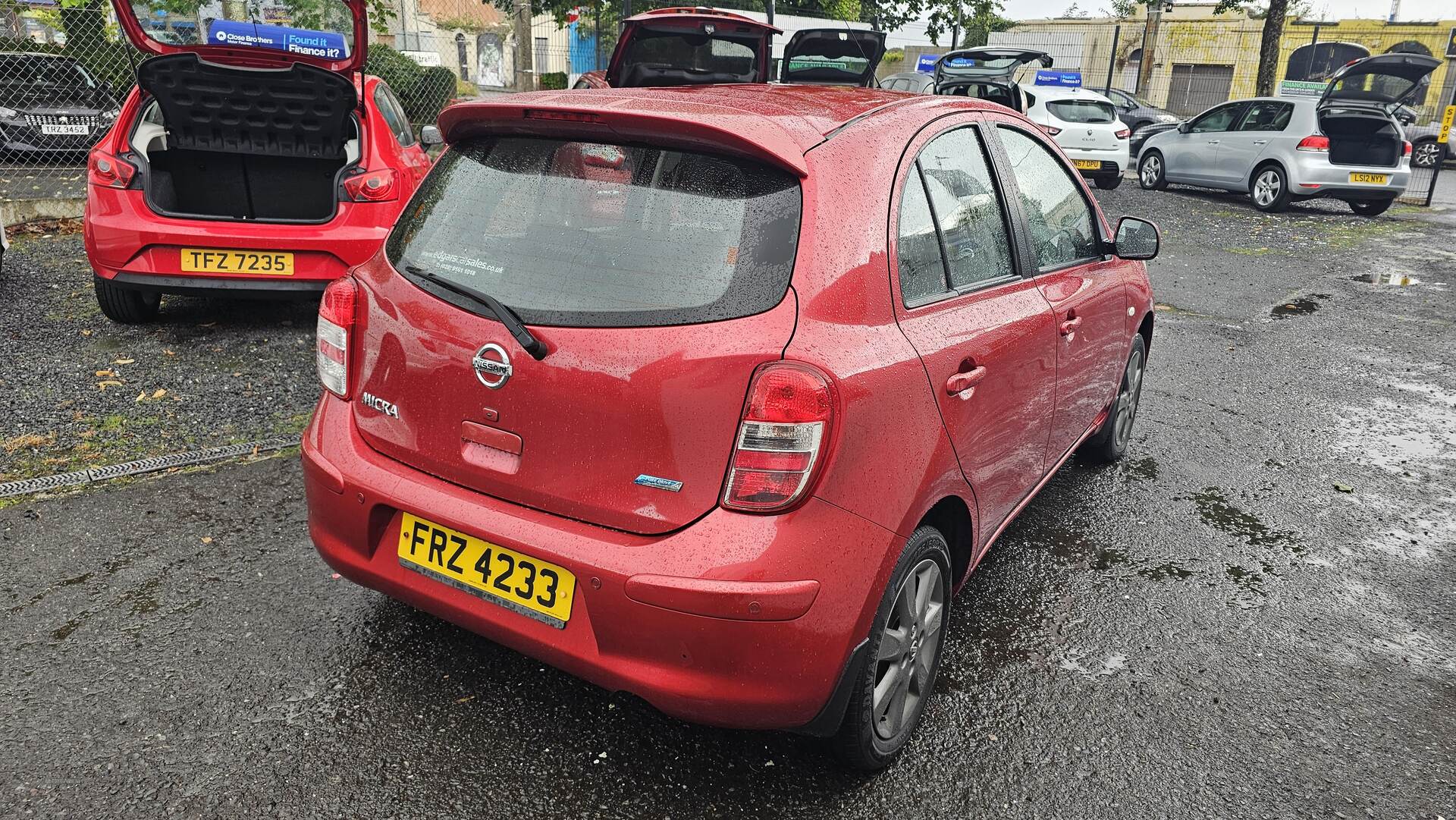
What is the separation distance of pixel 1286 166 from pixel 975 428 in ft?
45.9

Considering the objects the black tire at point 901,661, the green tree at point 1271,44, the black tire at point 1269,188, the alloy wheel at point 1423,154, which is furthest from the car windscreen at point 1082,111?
the black tire at point 901,661

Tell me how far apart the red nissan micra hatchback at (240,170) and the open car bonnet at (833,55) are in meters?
7.29

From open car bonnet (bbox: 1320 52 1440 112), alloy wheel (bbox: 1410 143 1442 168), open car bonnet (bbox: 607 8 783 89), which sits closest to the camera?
open car bonnet (bbox: 607 8 783 89)

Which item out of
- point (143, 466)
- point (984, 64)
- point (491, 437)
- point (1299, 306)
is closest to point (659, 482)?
point (491, 437)

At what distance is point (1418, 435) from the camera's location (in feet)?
17.7

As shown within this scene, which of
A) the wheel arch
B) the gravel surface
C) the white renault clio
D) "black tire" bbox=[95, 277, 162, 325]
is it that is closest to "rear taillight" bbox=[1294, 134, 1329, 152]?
the white renault clio

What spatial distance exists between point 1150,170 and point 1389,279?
709 centimetres

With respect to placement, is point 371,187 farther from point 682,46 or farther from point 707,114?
point 682,46

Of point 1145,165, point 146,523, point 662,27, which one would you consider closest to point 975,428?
point 146,523

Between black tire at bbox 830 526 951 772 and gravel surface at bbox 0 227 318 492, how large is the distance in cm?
322

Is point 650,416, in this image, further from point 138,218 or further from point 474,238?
point 138,218

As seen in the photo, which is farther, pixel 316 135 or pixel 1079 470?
pixel 316 135

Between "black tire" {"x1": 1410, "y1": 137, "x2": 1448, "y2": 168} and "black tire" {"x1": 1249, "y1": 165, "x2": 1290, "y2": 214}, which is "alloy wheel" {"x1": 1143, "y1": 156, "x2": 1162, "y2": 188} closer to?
"black tire" {"x1": 1249, "y1": 165, "x2": 1290, "y2": 214}

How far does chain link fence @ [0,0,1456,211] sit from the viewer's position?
425 inches
